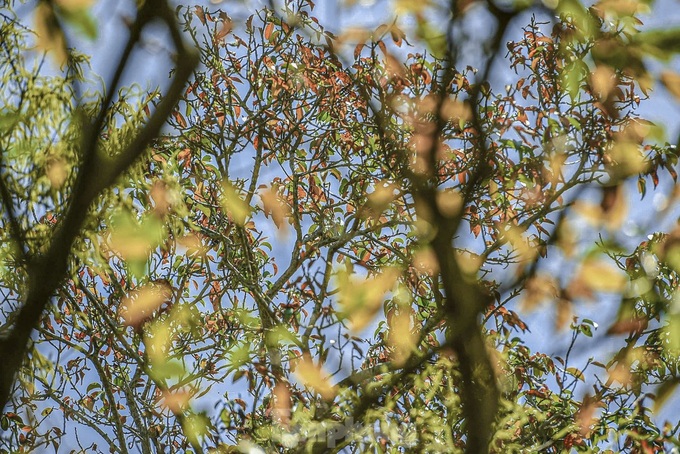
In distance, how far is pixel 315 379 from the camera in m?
2.71

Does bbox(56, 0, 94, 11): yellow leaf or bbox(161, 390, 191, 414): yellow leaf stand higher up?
bbox(161, 390, 191, 414): yellow leaf

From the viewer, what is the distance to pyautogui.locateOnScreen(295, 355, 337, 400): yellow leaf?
2.68 m

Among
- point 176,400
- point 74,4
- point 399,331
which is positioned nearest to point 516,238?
point 399,331

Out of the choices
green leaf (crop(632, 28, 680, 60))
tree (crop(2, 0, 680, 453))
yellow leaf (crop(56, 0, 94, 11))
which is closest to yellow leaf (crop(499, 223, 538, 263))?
tree (crop(2, 0, 680, 453))

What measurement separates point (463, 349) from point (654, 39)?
2.56ft

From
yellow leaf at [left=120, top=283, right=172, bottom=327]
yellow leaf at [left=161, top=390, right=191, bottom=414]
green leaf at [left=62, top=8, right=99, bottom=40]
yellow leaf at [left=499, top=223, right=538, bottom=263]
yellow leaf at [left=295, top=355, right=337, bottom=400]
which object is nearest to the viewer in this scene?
green leaf at [left=62, top=8, right=99, bottom=40]

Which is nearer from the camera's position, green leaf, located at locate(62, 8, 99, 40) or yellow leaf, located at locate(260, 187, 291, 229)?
green leaf, located at locate(62, 8, 99, 40)

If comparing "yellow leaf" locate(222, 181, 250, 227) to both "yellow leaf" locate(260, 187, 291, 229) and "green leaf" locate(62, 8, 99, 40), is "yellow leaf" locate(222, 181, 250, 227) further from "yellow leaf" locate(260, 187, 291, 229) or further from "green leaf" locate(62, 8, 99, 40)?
"green leaf" locate(62, 8, 99, 40)

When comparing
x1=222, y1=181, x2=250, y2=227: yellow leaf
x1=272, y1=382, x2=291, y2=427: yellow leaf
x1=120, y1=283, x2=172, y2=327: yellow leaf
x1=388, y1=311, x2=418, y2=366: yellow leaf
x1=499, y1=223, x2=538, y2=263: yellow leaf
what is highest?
x1=222, y1=181, x2=250, y2=227: yellow leaf

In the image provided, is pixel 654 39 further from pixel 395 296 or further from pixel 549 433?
pixel 549 433

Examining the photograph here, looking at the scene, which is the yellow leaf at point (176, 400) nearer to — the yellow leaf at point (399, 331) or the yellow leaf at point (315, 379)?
the yellow leaf at point (315, 379)

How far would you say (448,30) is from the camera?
3.45ft

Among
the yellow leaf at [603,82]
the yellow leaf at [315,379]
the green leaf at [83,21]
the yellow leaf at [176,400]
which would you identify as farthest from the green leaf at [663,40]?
the yellow leaf at [603,82]

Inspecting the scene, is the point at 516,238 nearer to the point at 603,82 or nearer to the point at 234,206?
Answer: the point at 603,82
